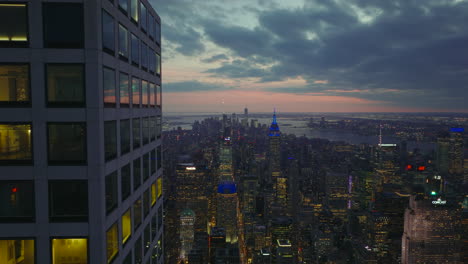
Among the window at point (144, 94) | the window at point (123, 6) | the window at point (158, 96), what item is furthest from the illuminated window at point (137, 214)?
the window at point (123, 6)

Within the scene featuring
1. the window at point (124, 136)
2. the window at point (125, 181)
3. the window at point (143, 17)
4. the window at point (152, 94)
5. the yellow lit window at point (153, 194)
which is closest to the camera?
the window at point (124, 136)

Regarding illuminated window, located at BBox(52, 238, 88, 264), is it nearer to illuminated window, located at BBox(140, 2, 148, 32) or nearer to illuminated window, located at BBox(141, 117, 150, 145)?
illuminated window, located at BBox(141, 117, 150, 145)

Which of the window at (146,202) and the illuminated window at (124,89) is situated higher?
the illuminated window at (124,89)

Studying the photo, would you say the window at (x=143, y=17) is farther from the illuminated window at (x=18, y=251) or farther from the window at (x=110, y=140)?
the illuminated window at (x=18, y=251)

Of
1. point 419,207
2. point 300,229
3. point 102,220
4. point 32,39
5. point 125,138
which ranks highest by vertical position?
point 32,39

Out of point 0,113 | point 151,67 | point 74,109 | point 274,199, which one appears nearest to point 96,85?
point 74,109

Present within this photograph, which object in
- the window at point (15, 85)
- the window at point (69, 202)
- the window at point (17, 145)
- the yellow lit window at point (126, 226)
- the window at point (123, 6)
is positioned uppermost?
the window at point (123, 6)

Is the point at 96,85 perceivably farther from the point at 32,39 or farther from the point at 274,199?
the point at 274,199
